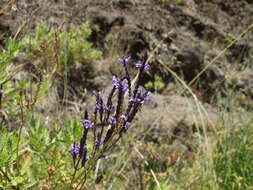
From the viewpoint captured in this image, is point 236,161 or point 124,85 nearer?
point 124,85

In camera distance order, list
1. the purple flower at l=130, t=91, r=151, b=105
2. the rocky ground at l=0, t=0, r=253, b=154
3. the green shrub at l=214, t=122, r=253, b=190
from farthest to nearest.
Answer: the rocky ground at l=0, t=0, r=253, b=154
the green shrub at l=214, t=122, r=253, b=190
the purple flower at l=130, t=91, r=151, b=105

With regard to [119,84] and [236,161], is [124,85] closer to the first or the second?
[119,84]

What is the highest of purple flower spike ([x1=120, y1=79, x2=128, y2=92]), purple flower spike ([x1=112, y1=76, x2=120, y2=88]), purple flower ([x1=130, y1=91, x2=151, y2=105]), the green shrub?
purple flower spike ([x1=112, y1=76, x2=120, y2=88])

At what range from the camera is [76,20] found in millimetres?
3602

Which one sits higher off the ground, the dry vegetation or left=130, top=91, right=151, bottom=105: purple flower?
left=130, top=91, right=151, bottom=105: purple flower

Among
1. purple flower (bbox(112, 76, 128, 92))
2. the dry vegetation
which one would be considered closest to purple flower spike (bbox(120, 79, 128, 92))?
purple flower (bbox(112, 76, 128, 92))

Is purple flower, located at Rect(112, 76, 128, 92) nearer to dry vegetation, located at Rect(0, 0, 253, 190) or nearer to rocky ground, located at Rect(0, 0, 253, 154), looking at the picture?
dry vegetation, located at Rect(0, 0, 253, 190)

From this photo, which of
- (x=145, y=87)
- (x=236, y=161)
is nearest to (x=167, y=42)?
(x=145, y=87)

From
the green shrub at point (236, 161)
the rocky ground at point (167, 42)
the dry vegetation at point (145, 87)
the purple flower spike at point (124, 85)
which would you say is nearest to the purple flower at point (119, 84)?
the purple flower spike at point (124, 85)

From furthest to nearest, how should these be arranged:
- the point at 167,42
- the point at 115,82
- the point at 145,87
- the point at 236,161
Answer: the point at 167,42 → the point at 145,87 → the point at 236,161 → the point at 115,82

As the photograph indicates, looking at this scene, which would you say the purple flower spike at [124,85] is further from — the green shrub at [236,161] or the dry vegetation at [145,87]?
the green shrub at [236,161]

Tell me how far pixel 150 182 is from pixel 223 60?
2289mm

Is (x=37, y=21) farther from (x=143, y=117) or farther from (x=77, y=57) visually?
(x=143, y=117)

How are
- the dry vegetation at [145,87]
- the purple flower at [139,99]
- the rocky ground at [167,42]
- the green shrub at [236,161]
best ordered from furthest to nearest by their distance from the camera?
the rocky ground at [167,42]
the green shrub at [236,161]
the dry vegetation at [145,87]
the purple flower at [139,99]
